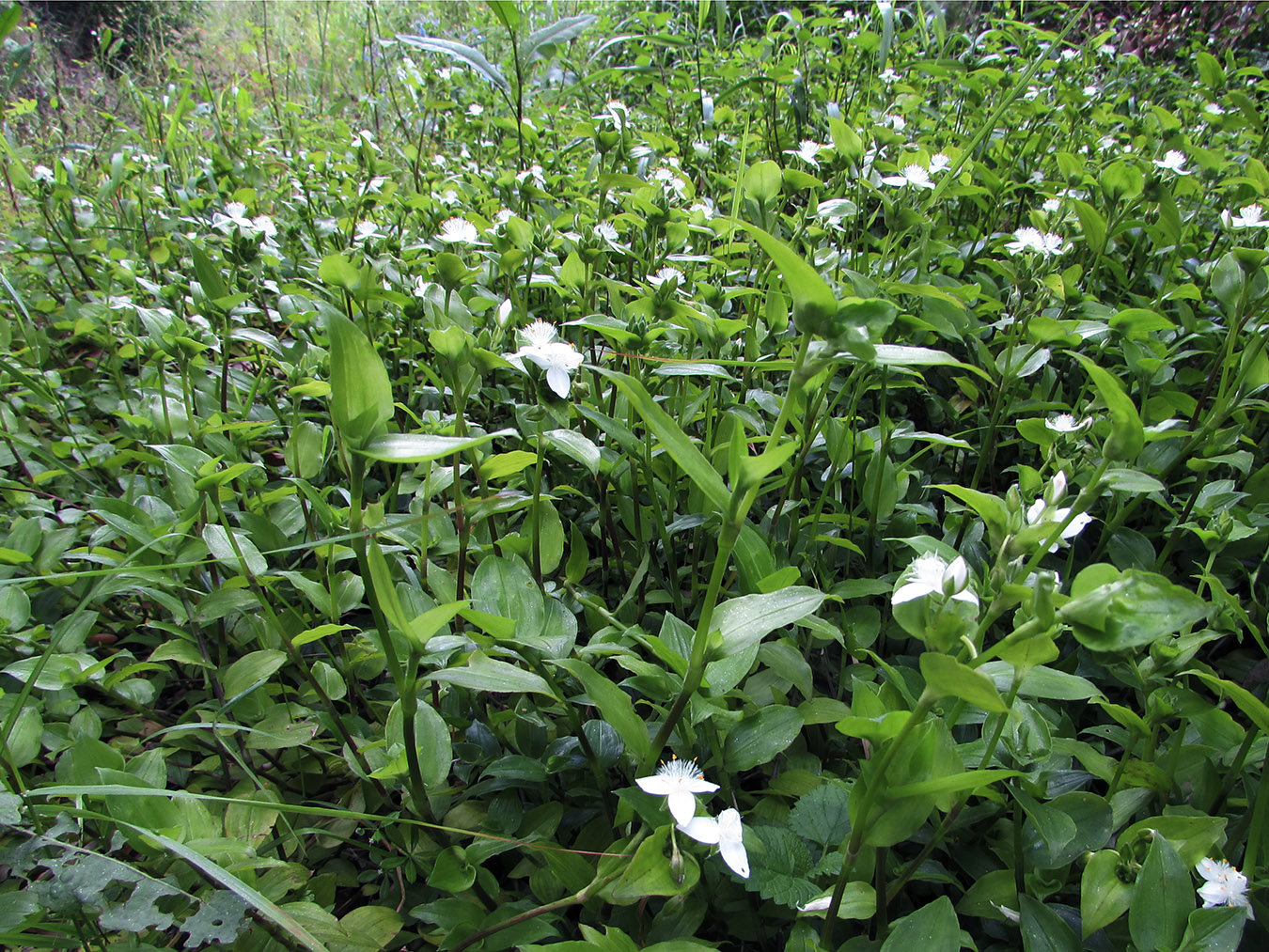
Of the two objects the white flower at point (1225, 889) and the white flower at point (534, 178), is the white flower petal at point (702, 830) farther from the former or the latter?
the white flower at point (534, 178)

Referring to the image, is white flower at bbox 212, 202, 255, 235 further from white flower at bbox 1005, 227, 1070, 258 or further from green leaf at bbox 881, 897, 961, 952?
green leaf at bbox 881, 897, 961, 952

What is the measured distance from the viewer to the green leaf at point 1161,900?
0.72m

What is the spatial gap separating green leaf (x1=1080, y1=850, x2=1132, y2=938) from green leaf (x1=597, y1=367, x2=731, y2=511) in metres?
0.56

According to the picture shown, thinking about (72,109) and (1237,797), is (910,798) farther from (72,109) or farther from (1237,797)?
(72,109)

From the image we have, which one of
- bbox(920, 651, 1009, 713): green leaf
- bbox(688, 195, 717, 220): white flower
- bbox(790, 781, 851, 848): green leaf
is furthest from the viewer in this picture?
bbox(688, 195, 717, 220): white flower

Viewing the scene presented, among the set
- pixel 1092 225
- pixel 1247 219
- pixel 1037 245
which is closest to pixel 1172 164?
pixel 1247 219

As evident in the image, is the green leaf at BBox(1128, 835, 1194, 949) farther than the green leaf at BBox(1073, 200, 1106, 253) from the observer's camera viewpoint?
No

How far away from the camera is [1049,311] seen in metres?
1.58

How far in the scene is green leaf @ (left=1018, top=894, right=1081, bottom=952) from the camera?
781 mm

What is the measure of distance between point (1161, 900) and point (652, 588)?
0.78 metres

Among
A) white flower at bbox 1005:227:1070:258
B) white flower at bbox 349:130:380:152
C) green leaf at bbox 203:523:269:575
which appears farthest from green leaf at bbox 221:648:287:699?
white flower at bbox 349:130:380:152

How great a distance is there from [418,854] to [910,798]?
1.92 feet

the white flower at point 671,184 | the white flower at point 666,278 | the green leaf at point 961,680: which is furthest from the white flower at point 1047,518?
the white flower at point 671,184

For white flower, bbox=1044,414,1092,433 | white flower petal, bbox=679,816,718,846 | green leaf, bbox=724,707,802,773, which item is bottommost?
green leaf, bbox=724,707,802,773
